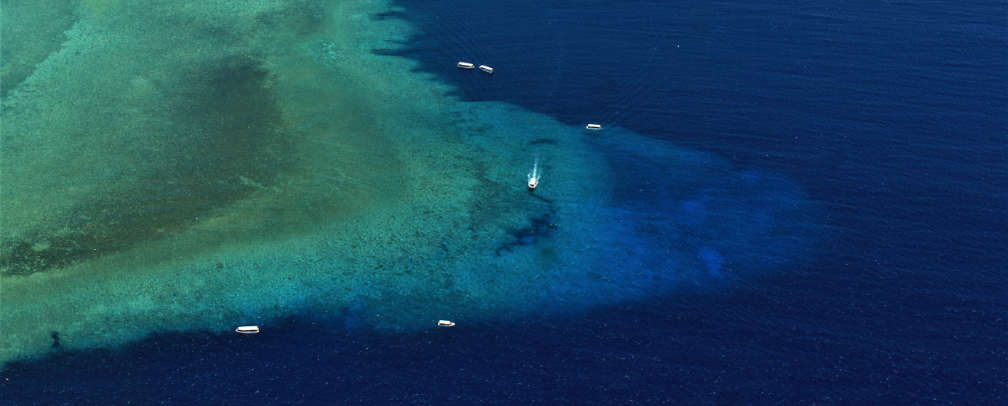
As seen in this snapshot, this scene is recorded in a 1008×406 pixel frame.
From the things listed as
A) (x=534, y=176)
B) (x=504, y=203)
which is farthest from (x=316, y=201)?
(x=534, y=176)

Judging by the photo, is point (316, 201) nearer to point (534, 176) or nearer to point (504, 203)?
point (504, 203)

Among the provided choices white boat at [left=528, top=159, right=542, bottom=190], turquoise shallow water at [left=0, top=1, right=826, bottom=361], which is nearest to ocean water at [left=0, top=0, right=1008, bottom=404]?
turquoise shallow water at [left=0, top=1, right=826, bottom=361]

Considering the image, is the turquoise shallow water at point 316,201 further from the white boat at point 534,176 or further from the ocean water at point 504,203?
the white boat at point 534,176

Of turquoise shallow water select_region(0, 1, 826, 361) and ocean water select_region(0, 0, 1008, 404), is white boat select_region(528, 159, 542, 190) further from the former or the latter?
turquoise shallow water select_region(0, 1, 826, 361)

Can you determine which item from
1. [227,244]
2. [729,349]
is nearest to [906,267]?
[729,349]

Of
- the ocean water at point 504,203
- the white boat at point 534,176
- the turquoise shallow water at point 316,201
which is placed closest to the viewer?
the ocean water at point 504,203

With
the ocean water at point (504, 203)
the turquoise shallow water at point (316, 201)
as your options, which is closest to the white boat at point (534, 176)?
the ocean water at point (504, 203)
